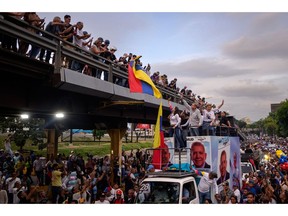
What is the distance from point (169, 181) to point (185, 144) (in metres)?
3.60

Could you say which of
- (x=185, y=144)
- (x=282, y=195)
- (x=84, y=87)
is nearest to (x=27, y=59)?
(x=84, y=87)

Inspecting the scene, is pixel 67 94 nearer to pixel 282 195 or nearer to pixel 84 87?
pixel 84 87

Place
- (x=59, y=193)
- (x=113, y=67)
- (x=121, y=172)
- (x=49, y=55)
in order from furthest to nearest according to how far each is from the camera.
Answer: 1. (x=121, y=172)
2. (x=113, y=67)
3. (x=59, y=193)
4. (x=49, y=55)

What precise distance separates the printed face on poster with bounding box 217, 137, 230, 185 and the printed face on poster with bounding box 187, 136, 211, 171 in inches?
24.0

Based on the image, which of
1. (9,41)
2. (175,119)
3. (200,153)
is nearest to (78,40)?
(9,41)

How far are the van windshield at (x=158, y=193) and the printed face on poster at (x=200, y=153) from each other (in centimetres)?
232

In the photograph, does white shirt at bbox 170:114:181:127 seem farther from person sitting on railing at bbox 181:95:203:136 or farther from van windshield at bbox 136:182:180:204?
van windshield at bbox 136:182:180:204

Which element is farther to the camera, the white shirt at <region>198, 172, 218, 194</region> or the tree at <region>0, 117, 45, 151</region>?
→ the tree at <region>0, 117, 45, 151</region>

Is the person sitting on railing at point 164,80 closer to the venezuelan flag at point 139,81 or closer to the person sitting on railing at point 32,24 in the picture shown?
the venezuelan flag at point 139,81

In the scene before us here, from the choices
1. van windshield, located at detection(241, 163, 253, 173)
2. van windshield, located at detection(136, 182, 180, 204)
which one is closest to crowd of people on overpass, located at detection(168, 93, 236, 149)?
van windshield, located at detection(136, 182, 180, 204)

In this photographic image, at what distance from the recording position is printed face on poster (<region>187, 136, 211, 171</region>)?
10.0 m

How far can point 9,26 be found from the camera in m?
8.12

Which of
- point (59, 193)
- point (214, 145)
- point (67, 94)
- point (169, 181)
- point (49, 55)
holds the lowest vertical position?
point (59, 193)

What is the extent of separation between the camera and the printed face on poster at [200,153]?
1005 cm
